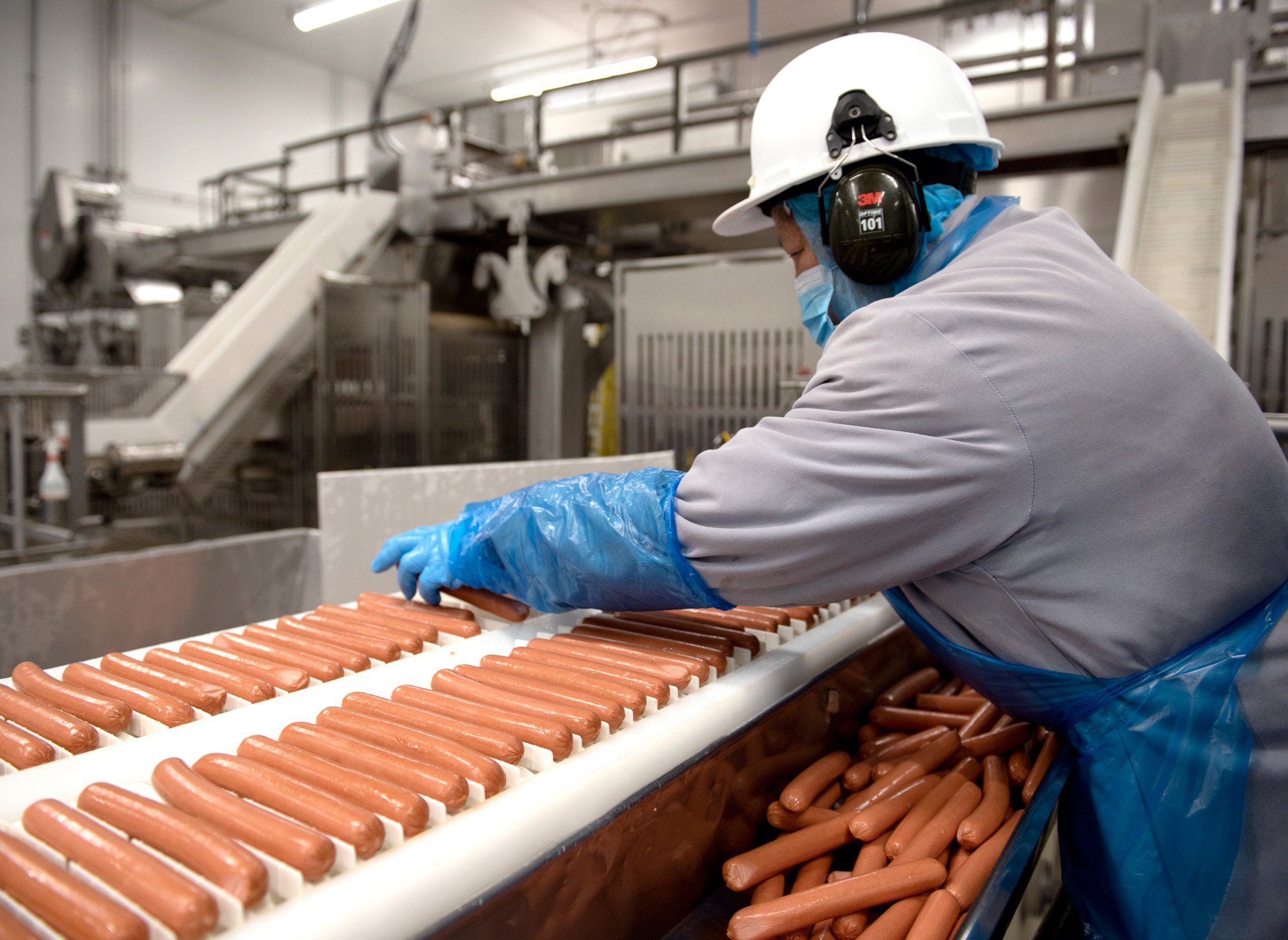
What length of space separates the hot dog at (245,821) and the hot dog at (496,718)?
0.33m

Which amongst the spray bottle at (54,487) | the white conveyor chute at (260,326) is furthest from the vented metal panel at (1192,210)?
the spray bottle at (54,487)

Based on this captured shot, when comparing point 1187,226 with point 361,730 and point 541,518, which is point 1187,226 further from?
point 361,730

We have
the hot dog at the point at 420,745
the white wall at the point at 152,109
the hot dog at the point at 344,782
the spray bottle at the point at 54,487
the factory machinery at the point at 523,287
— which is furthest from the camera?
the white wall at the point at 152,109

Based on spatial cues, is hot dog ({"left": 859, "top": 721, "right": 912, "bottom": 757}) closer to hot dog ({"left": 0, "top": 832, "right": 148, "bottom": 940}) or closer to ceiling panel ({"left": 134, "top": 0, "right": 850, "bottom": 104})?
hot dog ({"left": 0, "top": 832, "right": 148, "bottom": 940})

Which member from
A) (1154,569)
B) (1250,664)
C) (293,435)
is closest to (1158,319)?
(1154,569)

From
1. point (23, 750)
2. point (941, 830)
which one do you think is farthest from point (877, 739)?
point (23, 750)

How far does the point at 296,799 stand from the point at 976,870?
1019mm

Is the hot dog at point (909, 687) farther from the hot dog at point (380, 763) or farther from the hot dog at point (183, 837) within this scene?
the hot dog at point (183, 837)

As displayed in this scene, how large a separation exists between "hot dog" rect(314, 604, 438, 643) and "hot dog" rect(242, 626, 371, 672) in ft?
0.37

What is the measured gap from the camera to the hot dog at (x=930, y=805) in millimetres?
1441

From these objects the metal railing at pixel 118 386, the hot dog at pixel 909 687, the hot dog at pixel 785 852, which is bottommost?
the hot dog at pixel 785 852

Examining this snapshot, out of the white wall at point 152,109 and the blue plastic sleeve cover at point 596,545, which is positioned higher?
the white wall at point 152,109

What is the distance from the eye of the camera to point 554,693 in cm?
139

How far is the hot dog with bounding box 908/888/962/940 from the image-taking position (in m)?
1.20
